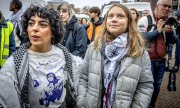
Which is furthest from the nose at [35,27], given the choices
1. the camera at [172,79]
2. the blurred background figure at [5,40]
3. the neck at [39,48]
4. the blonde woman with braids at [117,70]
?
the camera at [172,79]

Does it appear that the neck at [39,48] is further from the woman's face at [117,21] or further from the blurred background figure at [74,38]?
the blurred background figure at [74,38]

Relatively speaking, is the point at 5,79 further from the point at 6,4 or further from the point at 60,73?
→ the point at 6,4

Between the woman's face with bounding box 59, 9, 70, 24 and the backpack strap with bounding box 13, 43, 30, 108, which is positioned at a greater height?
the woman's face with bounding box 59, 9, 70, 24

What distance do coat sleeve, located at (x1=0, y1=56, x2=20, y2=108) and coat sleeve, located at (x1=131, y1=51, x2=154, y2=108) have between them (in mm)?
1187

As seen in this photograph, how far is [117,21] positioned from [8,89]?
1.27 metres

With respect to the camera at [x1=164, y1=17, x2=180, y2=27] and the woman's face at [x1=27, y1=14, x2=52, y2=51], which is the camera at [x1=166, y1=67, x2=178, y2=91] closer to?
the camera at [x1=164, y1=17, x2=180, y2=27]

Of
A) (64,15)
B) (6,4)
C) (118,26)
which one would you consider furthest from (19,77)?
(6,4)

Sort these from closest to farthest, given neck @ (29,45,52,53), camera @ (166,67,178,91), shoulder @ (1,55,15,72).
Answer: shoulder @ (1,55,15,72) < neck @ (29,45,52,53) < camera @ (166,67,178,91)

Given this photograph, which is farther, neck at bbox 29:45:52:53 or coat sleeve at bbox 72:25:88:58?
coat sleeve at bbox 72:25:88:58

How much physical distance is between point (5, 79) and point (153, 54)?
292cm

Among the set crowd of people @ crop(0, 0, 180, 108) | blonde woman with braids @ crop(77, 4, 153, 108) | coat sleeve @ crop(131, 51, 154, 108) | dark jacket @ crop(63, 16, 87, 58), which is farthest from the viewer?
dark jacket @ crop(63, 16, 87, 58)

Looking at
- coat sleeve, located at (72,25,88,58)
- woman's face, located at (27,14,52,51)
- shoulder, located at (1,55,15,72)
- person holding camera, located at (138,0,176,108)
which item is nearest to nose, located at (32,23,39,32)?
woman's face, located at (27,14,52,51)

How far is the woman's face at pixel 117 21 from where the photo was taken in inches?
106

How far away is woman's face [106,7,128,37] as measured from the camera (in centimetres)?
269
